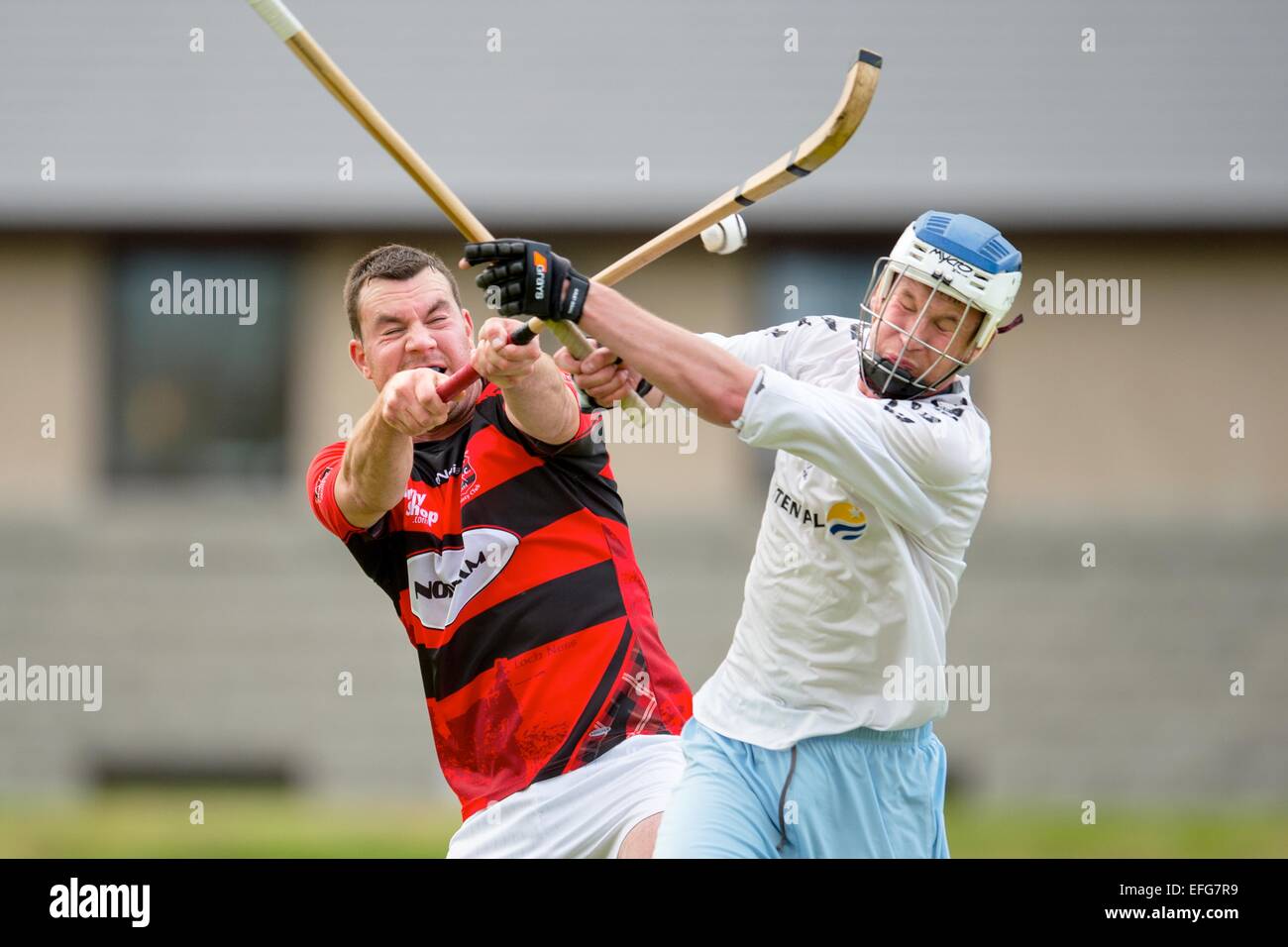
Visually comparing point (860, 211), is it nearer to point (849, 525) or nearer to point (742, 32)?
point (742, 32)

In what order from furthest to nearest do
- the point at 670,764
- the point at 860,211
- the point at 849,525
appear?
1. the point at 860,211
2. the point at 670,764
3. the point at 849,525

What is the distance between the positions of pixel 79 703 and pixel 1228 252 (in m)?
8.24

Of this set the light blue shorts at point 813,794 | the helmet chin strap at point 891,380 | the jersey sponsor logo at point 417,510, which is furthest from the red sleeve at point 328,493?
the helmet chin strap at point 891,380

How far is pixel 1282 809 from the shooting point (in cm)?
1070

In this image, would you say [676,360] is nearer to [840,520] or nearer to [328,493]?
[840,520]

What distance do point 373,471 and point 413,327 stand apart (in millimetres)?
479

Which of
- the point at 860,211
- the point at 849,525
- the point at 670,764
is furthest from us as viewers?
the point at 860,211

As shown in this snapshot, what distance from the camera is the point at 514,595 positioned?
4.43 meters

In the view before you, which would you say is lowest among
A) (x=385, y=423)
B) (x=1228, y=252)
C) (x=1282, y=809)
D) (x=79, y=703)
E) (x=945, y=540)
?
(x=1282, y=809)

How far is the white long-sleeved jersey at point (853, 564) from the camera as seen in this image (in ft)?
12.8

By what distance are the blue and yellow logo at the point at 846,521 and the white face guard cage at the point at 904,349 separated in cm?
31

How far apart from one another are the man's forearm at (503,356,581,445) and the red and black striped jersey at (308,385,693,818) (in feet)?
0.25

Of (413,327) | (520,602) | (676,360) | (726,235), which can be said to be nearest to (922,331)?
(676,360)

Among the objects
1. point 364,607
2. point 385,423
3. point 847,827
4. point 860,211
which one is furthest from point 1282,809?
point 385,423
